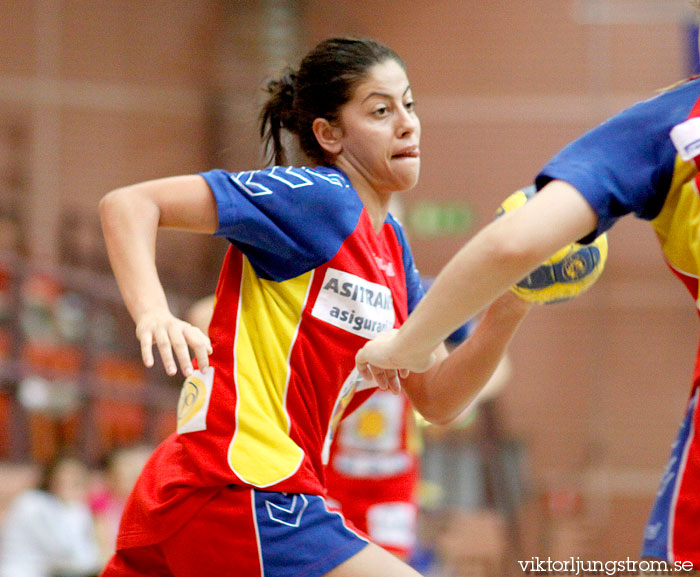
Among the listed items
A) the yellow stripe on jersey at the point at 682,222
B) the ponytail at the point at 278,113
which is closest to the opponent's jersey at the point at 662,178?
the yellow stripe on jersey at the point at 682,222

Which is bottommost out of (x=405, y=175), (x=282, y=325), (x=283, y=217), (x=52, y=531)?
(x=52, y=531)

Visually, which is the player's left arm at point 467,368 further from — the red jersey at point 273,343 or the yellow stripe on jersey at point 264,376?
the yellow stripe on jersey at point 264,376

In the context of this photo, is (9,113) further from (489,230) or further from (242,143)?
(489,230)

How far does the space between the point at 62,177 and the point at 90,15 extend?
66.5 inches

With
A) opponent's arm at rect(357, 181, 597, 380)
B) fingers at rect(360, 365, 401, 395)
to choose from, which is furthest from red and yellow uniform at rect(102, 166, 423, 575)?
opponent's arm at rect(357, 181, 597, 380)

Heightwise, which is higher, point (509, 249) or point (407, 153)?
point (407, 153)

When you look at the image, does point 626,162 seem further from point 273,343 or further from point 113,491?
point 113,491

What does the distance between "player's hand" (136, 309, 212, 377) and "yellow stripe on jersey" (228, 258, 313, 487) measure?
0.64ft

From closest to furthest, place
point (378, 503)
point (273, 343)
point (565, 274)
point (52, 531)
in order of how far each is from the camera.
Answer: point (565, 274)
point (273, 343)
point (378, 503)
point (52, 531)

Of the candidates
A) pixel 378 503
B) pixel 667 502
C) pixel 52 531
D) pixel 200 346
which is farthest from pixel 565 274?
pixel 52 531

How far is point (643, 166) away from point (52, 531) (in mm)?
4813

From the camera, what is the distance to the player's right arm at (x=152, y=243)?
5.43 ft

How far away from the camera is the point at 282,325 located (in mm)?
1879

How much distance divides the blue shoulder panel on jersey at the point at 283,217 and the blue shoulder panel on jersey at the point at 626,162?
0.59 m
